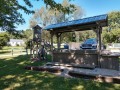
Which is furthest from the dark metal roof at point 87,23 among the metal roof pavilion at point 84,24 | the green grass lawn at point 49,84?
the green grass lawn at point 49,84

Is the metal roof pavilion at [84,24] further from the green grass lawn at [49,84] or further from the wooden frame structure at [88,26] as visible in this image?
the green grass lawn at [49,84]

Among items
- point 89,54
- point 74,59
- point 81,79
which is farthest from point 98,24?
point 81,79

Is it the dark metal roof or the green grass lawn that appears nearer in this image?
the green grass lawn

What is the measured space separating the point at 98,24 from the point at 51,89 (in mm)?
5542

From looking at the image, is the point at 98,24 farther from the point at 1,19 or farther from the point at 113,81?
the point at 1,19

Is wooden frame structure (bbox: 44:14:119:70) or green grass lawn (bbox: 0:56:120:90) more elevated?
wooden frame structure (bbox: 44:14:119:70)

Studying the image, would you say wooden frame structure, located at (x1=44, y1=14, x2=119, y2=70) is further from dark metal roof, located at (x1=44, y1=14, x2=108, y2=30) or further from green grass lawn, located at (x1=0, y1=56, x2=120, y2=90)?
green grass lawn, located at (x1=0, y1=56, x2=120, y2=90)

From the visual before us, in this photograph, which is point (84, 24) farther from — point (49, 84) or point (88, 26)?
point (49, 84)

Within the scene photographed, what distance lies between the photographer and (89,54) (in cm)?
1063

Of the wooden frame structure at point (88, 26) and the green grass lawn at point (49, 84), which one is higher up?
the wooden frame structure at point (88, 26)

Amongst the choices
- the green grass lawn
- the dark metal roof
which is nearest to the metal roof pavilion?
the dark metal roof

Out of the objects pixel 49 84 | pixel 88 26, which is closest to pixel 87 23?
pixel 88 26

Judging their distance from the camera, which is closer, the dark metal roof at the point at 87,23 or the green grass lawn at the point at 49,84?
the green grass lawn at the point at 49,84

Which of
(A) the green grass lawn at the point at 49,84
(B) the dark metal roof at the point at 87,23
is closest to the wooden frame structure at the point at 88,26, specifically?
(B) the dark metal roof at the point at 87,23
